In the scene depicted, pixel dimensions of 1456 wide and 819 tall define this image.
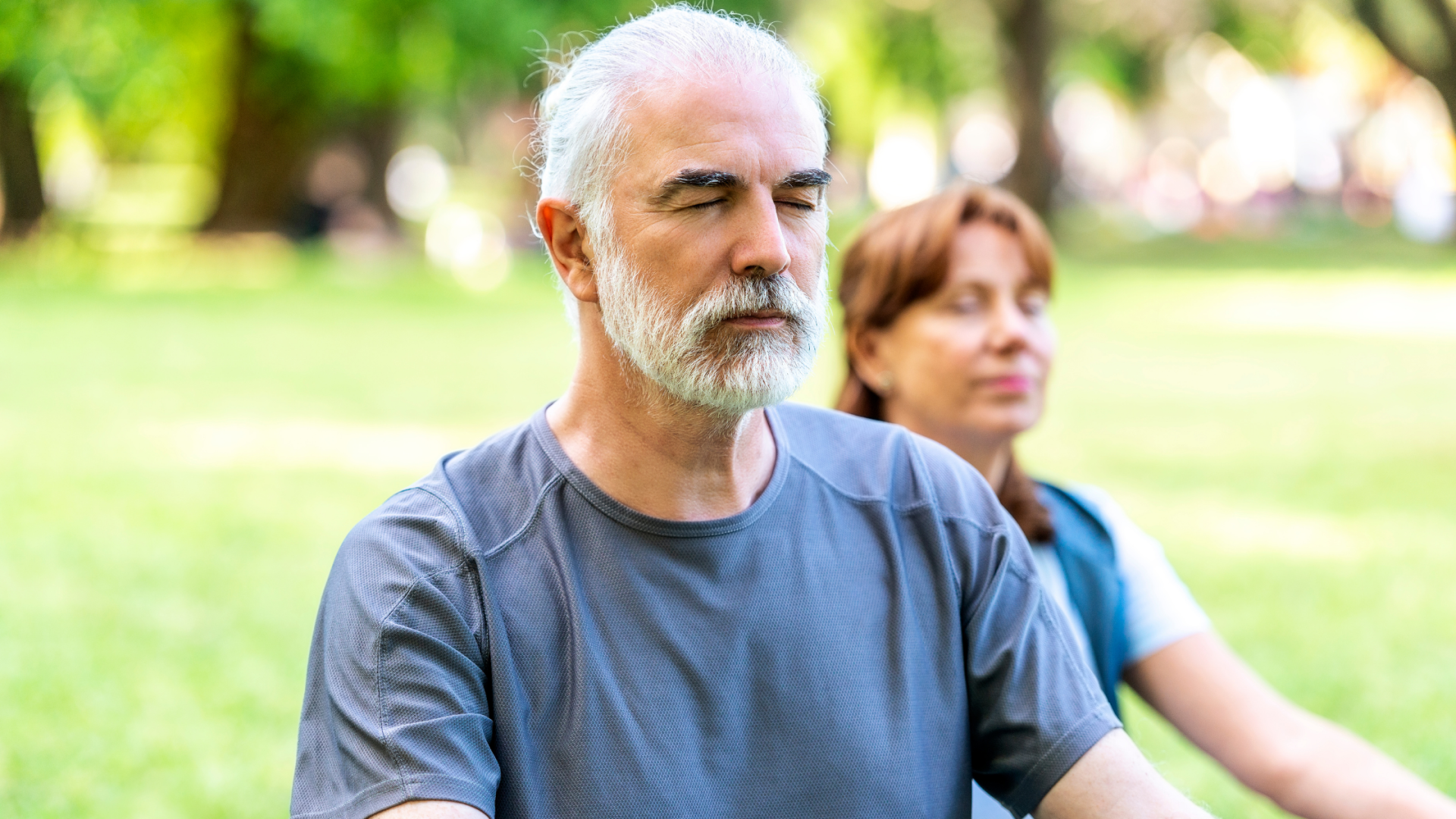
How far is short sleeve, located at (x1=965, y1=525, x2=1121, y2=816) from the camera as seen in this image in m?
2.12

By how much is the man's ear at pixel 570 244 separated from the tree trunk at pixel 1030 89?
92.6 ft

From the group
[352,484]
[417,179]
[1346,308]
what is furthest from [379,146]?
[352,484]

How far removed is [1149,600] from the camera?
9.50ft

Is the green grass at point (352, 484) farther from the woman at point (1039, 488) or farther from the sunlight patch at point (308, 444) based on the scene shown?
the woman at point (1039, 488)

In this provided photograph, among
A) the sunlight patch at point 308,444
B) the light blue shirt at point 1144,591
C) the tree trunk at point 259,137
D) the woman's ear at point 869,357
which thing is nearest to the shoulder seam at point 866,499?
the light blue shirt at point 1144,591

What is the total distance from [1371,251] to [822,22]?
2038 cm

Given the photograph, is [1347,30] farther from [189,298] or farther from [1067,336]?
[189,298]

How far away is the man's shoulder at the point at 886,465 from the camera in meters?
2.23

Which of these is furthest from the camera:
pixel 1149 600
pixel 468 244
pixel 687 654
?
pixel 468 244

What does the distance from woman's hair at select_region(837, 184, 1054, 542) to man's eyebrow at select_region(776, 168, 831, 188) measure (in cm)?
118

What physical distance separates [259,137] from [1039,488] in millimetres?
26546

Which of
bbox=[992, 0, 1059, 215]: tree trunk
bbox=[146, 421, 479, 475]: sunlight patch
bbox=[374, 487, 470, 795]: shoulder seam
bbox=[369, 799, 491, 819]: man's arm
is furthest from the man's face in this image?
bbox=[992, 0, 1059, 215]: tree trunk

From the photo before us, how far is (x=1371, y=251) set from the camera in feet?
87.1

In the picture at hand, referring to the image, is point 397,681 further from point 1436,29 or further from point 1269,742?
point 1436,29
